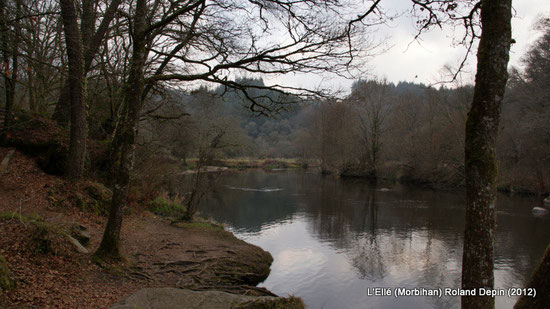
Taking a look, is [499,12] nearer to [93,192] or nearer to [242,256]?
[242,256]

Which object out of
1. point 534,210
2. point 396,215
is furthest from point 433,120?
point 396,215

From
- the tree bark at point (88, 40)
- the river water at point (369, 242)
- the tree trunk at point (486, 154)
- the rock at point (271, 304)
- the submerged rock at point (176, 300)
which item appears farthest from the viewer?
the tree bark at point (88, 40)

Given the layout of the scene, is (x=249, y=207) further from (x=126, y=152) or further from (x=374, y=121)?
(x=374, y=121)

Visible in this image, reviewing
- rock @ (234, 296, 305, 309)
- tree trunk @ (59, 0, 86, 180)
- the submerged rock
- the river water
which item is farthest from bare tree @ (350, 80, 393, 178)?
rock @ (234, 296, 305, 309)

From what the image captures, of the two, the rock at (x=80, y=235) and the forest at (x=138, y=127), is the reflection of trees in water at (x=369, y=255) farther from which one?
the rock at (x=80, y=235)

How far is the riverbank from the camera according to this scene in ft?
15.7

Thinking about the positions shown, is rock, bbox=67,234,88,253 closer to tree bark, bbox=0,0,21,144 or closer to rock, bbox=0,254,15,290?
rock, bbox=0,254,15,290

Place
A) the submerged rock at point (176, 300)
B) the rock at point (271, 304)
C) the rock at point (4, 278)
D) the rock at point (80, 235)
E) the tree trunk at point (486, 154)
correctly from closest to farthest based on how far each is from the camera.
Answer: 1. the tree trunk at point (486, 154)
2. the rock at point (271, 304)
3. the rock at point (4, 278)
4. the submerged rock at point (176, 300)
5. the rock at point (80, 235)

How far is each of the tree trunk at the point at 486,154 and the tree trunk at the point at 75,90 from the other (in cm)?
845

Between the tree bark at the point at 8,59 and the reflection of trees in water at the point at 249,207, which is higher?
the tree bark at the point at 8,59

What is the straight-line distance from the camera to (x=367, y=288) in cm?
941

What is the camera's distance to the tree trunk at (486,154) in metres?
3.42

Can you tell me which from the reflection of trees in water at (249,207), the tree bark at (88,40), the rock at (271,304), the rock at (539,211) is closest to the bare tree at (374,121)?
the reflection of trees in water at (249,207)

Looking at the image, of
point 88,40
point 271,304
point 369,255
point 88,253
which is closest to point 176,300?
point 271,304
